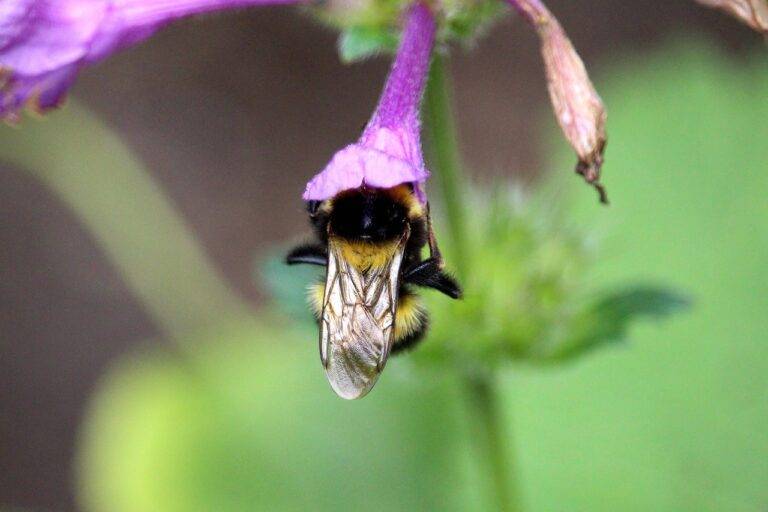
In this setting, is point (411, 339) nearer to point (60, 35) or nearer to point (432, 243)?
point (432, 243)

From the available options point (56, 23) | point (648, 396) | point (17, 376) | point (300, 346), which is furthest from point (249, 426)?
point (56, 23)

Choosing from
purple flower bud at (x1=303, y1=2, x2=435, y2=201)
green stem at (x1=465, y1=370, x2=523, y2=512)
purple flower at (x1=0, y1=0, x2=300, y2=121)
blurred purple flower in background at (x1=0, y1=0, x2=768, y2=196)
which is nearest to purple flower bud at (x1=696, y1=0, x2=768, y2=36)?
blurred purple flower in background at (x1=0, y1=0, x2=768, y2=196)

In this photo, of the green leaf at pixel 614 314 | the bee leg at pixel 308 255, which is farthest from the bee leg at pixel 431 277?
the green leaf at pixel 614 314

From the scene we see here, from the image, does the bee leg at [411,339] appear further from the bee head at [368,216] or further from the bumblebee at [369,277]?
the bee head at [368,216]

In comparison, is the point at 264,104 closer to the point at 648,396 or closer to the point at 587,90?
the point at 648,396

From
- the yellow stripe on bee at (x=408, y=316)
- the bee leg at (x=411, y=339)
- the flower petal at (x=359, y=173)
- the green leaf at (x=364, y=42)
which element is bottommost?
the bee leg at (x=411, y=339)

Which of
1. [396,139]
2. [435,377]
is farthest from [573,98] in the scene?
[435,377]

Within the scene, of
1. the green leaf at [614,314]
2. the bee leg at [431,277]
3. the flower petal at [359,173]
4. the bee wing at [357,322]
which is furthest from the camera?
the green leaf at [614,314]

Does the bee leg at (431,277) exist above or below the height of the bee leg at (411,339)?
above
